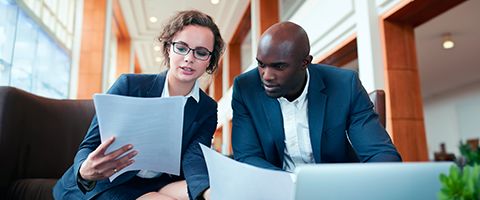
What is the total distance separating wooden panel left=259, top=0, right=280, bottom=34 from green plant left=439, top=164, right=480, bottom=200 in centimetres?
563

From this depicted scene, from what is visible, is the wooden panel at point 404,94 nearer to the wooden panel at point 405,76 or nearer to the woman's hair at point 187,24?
the wooden panel at point 405,76

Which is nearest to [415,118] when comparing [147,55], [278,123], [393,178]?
[278,123]

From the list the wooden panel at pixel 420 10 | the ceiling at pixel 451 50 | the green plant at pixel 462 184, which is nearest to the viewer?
the green plant at pixel 462 184

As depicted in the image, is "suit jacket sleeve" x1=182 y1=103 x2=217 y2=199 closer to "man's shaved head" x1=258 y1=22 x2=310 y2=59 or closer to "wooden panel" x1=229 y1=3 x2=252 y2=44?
"man's shaved head" x1=258 y1=22 x2=310 y2=59

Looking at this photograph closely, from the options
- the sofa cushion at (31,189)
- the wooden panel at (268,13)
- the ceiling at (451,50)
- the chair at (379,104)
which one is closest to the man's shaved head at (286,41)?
the chair at (379,104)

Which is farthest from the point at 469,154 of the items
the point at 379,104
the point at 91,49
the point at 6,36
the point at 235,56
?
the point at 235,56

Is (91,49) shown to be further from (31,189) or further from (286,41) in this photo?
(286,41)

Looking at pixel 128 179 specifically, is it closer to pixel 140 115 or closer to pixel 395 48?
pixel 140 115

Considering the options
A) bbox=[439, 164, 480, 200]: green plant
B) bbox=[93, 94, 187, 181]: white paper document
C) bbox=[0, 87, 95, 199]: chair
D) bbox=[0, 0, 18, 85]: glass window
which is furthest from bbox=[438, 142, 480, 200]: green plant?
bbox=[0, 0, 18, 85]: glass window

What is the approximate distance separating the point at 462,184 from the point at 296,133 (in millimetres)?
851

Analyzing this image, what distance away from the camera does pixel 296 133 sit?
4.07ft

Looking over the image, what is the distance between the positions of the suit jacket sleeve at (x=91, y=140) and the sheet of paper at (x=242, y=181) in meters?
0.48

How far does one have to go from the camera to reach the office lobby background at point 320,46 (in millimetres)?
2914

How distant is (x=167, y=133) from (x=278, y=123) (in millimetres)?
389
